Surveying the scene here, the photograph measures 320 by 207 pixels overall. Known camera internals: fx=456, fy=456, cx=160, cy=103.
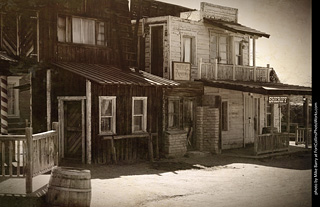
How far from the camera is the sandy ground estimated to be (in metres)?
9.67

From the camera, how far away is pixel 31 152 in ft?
29.0

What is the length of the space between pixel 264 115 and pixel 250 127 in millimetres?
1450

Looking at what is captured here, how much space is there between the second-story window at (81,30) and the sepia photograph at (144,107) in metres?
0.04

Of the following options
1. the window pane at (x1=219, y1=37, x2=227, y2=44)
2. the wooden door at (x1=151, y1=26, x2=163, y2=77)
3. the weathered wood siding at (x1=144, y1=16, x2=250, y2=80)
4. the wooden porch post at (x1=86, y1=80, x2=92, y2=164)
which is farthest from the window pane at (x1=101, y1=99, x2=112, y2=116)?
the window pane at (x1=219, y1=37, x2=227, y2=44)

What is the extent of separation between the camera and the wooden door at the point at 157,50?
1889 centimetres

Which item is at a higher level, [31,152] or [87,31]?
[87,31]

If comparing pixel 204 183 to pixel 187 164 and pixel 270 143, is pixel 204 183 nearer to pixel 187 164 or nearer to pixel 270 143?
pixel 187 164

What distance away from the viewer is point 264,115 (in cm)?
2233

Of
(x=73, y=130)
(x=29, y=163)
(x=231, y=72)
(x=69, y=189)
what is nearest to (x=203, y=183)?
(x=69, y=189)

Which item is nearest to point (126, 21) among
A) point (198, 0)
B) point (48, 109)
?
point (198, 0)

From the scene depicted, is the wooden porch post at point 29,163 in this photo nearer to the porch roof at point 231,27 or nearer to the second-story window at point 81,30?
the second-story window at point 81,30

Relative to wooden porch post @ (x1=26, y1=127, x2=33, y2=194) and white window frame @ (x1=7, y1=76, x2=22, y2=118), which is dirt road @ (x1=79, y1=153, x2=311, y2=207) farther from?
white window frame @ (x1=7, y1=76, x2=22, y2=118)

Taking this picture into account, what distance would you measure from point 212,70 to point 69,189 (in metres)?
12.2

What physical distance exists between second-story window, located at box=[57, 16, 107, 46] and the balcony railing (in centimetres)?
447
